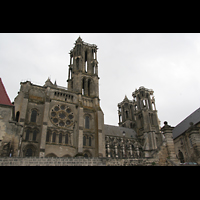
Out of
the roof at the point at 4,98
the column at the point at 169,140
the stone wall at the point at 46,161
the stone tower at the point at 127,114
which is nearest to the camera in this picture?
the stone wall at the point at 46,161

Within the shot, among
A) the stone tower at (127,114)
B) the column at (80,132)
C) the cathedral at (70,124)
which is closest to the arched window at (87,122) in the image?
the cathedral at (70,124)

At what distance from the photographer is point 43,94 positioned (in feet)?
109

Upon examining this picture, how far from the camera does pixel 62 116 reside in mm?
32906

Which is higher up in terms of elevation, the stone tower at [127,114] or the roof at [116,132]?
the stone tower at [127,114]

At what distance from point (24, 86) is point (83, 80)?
13.3 metres

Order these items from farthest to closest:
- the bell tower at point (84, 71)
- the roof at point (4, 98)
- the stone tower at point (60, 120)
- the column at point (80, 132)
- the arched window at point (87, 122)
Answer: the bell tower at point (84, 71), the arched window at point (87, 122), the column at point (80, 132), the stone tower at point (60, 120), the roof at point (4, 98)

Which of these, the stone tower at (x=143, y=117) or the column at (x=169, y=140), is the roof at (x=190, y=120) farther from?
the stone tower at (x=143, y=117)

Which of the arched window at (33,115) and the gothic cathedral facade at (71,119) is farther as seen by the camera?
the arched window at (33,115)

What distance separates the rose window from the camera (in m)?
31.8

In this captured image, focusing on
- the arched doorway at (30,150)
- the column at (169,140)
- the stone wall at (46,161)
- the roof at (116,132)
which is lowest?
the stone wall at (46,161)

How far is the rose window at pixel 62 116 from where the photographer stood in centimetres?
3184

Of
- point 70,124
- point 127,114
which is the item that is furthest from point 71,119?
point 127,114

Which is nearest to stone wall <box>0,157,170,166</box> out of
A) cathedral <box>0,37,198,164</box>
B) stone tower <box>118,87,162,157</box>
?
cathedral <box>0,37,198,164</box>

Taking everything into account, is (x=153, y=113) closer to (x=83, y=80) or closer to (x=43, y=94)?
(x=83, y=80)
